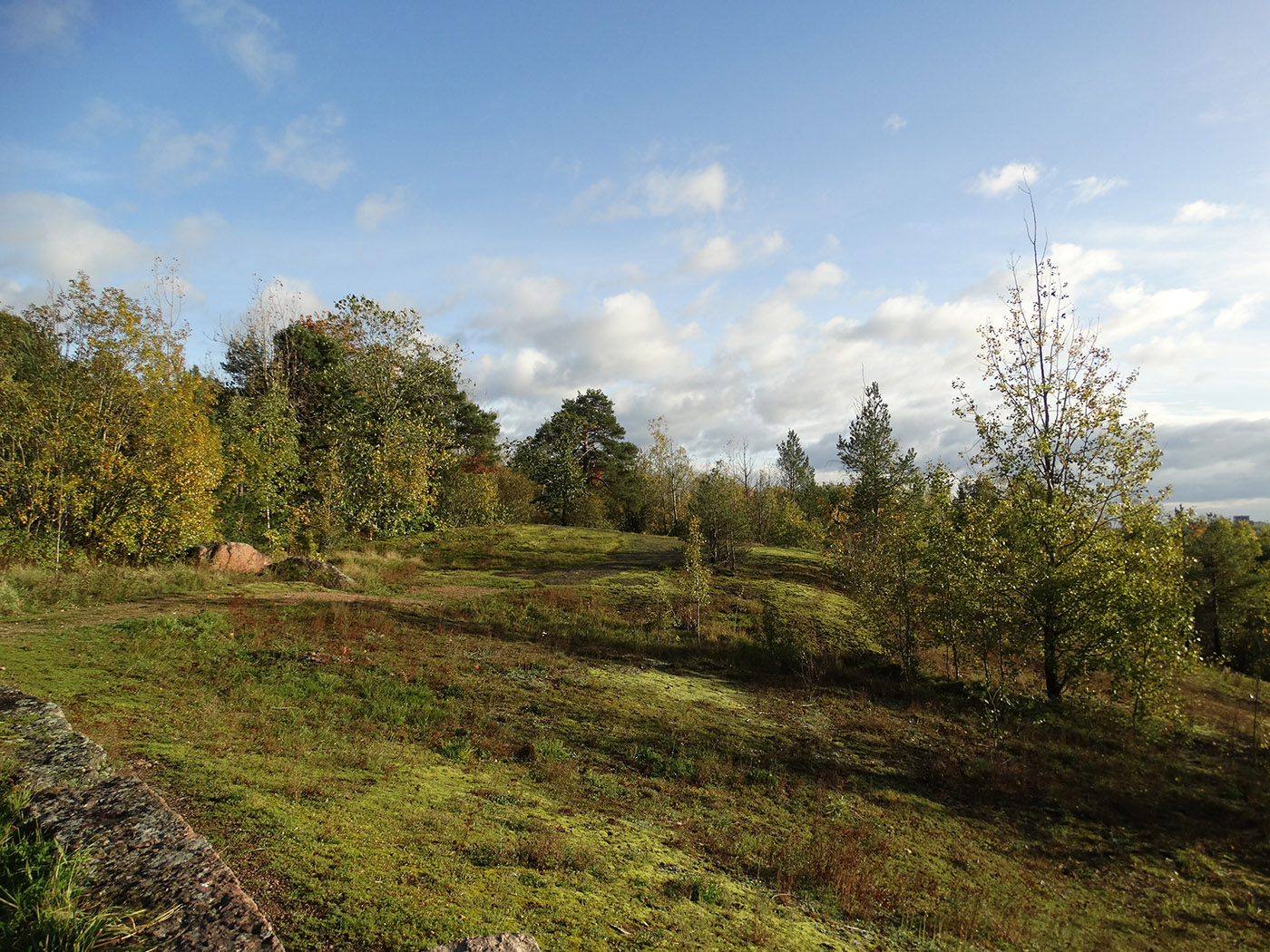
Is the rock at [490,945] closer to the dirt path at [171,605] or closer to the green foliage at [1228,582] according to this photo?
the dirt path at [171,605]

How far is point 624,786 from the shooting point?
430 inches

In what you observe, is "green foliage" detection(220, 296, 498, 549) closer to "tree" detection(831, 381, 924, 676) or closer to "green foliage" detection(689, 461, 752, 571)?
"green foliage" detection(689, 461, 752, 571)

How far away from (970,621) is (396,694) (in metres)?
18.0

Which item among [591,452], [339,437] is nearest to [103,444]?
[339,437]

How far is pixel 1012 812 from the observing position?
13203 millimetres

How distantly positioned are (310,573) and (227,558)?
3201 mm

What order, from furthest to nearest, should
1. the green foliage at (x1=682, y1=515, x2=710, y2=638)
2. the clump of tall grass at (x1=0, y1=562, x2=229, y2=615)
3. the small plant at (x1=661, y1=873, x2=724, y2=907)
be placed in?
the green foliage at (x1=682, y1=515, x2=710, y2=638)
the clump of tall grass at (x1=0, y1=562, x2=229, y2=615)
the small plant at (x1=661, y1=873, x2=724, y2=907)

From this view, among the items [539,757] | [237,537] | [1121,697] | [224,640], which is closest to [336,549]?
[237,537]

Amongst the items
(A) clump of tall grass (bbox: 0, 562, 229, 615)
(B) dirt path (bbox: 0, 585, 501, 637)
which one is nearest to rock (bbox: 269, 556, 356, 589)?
(B) dirt path (bbox: 0, 585, 501, 637)

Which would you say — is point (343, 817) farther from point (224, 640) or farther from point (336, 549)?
point (336, 549)

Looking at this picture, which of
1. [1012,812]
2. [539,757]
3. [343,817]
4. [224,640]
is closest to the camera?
[343,817]

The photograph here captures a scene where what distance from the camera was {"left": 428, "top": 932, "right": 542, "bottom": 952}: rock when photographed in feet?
12.6

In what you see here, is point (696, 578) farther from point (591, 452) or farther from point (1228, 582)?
point (1228, 582)

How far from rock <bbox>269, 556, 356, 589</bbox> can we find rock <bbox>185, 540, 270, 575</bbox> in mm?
703
